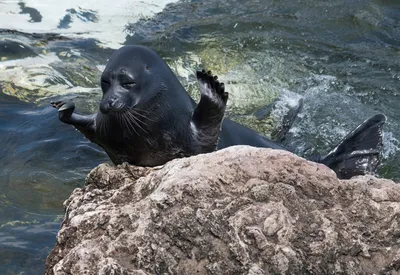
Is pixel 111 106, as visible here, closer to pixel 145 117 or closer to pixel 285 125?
pixel 145 117

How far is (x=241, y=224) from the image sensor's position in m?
3.13

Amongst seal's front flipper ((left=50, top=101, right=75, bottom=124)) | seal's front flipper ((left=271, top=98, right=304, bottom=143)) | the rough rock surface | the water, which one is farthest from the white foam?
the rough rock surface

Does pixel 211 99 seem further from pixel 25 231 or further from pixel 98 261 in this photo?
pixel 98 261

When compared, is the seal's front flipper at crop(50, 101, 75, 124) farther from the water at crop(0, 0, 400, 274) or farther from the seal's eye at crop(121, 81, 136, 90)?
the water at crop(0, 0, 400, 274)

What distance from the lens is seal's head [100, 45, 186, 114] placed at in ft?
17.7

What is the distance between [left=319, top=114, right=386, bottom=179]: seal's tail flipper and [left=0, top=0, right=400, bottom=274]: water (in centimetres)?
99

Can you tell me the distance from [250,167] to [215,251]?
482 millimetres

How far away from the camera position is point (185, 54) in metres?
10.0

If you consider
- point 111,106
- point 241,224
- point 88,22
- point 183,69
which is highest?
point 241,224

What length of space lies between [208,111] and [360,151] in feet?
3.92

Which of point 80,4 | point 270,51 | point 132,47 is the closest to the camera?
point 132,47

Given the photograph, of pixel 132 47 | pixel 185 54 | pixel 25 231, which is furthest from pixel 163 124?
pixel 185 54

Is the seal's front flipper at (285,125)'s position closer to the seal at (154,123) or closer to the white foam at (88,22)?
the seal at (154,123)

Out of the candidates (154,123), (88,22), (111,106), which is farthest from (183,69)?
(111,106)
